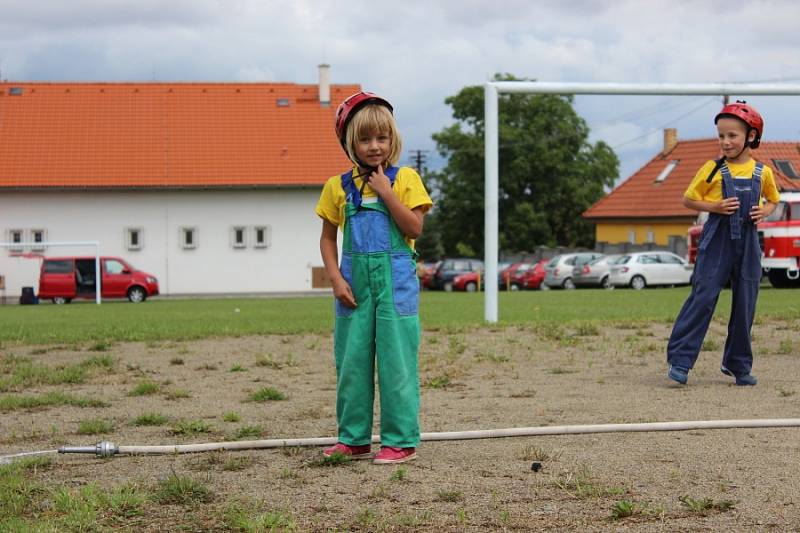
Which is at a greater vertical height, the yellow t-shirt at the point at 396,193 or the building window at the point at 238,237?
the building window at the point at 238,237

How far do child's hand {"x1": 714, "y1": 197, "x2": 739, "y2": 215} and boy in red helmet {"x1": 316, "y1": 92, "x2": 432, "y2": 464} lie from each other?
3.21m

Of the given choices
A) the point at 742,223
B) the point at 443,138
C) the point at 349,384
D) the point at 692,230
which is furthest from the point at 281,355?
the point at 443,138

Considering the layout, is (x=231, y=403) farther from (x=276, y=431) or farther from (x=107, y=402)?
(x=276, y=431)

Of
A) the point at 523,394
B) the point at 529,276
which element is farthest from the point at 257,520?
the point at 529,276

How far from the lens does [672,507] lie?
4379mm

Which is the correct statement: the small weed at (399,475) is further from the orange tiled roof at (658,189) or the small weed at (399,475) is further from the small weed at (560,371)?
the orange tiled roof at (658,189)

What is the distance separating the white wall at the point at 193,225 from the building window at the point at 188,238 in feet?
0.51

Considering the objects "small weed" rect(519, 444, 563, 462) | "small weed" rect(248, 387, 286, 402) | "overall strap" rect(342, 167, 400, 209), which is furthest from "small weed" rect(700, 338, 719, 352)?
"overall strap" rect(342, 167, 400, 209)

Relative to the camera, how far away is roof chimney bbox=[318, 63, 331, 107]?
57406mm

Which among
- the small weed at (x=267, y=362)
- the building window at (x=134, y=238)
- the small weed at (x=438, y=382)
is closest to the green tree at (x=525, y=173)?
the building window at (x=134, y=238)

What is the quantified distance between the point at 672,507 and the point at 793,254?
3084 cm

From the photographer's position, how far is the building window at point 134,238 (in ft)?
178

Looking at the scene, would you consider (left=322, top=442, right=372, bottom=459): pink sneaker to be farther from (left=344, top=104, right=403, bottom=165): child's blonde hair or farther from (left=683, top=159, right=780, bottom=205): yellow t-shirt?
(left=683, top=159, right=780, bottom=205): yellow t-shirt

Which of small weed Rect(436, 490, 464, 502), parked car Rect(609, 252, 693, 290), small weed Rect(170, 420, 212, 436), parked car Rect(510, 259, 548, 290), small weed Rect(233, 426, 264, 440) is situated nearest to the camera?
small weed Rect(436, 490, 464, 502)
